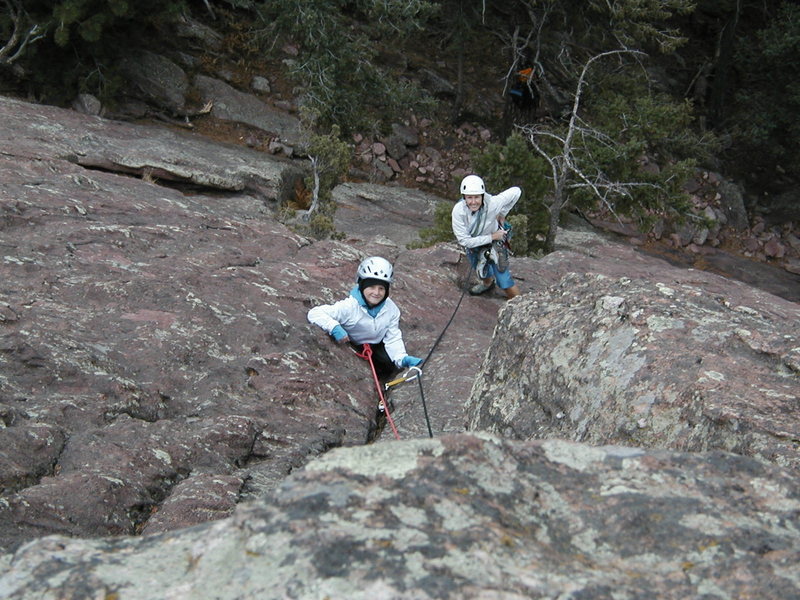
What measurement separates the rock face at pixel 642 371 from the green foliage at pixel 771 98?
19.0 metres

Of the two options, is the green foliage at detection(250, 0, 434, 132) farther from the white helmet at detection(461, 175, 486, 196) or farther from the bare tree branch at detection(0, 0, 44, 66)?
the white helmet at detection(461, 175, 486, 196)

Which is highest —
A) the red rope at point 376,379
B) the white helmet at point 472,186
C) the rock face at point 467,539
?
the white helmet at point 472,186

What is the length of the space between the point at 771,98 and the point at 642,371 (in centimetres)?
2166

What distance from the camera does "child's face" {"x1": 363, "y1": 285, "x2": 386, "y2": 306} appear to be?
6.87 metres

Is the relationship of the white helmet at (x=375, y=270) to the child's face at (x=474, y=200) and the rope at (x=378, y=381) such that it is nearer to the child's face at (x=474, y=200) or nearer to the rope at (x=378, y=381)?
the rope at (x=378, y=381)

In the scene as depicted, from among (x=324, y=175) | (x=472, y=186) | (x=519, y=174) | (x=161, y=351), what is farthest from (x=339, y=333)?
(x=519, y=174)

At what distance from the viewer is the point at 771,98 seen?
22.6 metres

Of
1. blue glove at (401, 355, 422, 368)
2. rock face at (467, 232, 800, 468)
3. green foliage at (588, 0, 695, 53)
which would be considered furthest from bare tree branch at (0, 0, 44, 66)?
rock face at (467, 232, 800, 468)

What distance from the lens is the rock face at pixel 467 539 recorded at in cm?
203

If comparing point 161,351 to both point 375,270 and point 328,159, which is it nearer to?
point 375,270

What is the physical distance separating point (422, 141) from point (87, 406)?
18.8 metres

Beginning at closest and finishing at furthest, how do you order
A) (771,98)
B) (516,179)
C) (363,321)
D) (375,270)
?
(375,270)
(363,321)
(516,179)
(771,98)

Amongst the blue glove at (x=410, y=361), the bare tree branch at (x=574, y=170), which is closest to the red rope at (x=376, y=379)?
the blue glove at (x=410, y=361)

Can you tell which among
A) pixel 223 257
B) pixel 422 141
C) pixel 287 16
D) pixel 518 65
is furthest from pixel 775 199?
pixel 223 257
